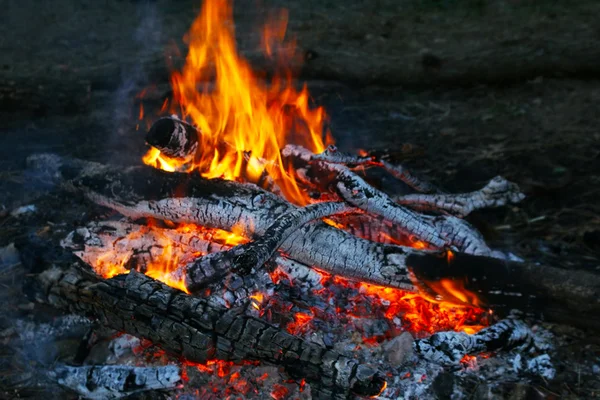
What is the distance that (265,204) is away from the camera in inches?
143

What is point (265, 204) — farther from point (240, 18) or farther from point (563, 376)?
point (240, 18)

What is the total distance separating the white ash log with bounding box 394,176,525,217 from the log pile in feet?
0.04

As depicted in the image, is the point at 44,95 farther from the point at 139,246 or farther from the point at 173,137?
the point at 139,246

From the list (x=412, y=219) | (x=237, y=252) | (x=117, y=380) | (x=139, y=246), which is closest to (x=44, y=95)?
(x=139, y=246)

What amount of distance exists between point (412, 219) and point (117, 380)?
2.23 metres

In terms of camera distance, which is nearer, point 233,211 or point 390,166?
point 233,211

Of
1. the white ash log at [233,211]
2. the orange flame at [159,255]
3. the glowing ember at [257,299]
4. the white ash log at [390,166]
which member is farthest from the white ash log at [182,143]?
the glowing ember at [257,299]

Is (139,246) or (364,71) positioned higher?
(364,71)

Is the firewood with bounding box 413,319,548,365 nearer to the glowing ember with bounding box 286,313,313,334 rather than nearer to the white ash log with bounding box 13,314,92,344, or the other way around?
the glowing ember with bounding box 286,313,313,334

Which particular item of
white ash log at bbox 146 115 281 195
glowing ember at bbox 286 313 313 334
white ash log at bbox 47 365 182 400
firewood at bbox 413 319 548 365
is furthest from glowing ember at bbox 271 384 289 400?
white ash log at bbox 146 115 281 195

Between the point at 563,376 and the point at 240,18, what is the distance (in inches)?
207

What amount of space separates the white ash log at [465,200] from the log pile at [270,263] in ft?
0.04

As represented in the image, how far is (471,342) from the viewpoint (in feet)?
9.95

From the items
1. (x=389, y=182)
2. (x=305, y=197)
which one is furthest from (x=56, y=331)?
(x=389, y=182)
